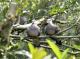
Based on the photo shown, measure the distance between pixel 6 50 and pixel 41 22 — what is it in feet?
1.86

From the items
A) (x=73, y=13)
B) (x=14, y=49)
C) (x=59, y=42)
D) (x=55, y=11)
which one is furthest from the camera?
(x=73, y=13)

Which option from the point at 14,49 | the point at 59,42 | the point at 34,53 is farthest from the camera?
the point at 59,42

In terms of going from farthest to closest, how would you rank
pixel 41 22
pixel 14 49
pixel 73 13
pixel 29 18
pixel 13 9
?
pixel 73 13 → pixel 29 18 → pixel 41 22 → pixel 14 49 → pixel 13 9

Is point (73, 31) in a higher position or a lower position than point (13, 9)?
higher

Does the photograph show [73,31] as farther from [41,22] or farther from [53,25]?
[41,22]

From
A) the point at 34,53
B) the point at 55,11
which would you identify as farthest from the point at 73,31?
the point at 34,53

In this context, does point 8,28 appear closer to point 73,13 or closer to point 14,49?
point 14,49

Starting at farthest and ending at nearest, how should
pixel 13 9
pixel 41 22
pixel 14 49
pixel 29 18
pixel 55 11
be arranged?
1. pixel 29 18
2. pixel 55 11
3. pixel 41 22
4. pixel 14 49
5. pixel 13 9

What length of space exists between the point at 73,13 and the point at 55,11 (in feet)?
2.72

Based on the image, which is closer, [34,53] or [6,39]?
[34,53]

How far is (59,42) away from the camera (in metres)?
2.15

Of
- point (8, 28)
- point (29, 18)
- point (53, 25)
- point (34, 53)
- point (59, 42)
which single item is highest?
point (29, 18)

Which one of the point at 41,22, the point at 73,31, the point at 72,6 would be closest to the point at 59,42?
the point at 41,22

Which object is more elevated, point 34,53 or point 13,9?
point 13,9
